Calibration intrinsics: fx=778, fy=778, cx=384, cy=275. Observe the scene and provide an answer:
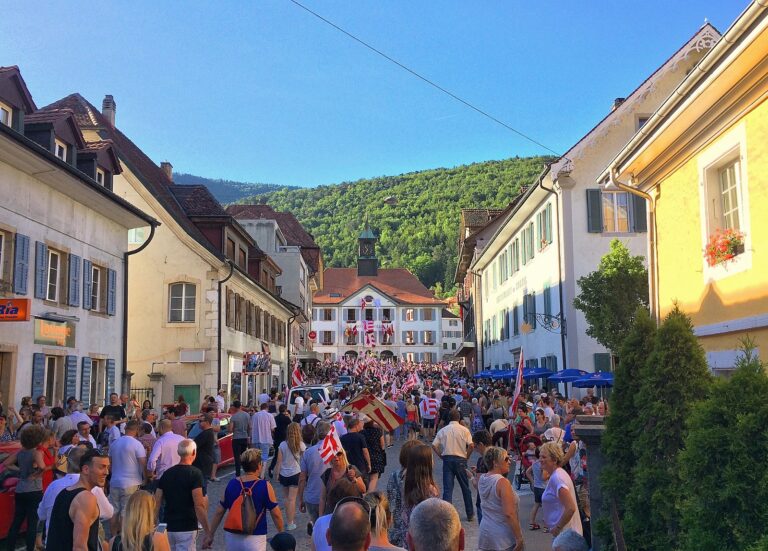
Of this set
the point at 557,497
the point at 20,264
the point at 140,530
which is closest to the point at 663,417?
the point at 557,497

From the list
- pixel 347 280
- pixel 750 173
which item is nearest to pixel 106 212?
pixel 750 173

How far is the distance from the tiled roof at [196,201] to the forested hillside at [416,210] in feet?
359

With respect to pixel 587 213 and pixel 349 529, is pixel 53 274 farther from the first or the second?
pixel 587 213

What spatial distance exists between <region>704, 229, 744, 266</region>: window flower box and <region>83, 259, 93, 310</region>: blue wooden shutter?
49.5 ft

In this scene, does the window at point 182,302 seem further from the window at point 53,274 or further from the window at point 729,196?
the window at point 729,196

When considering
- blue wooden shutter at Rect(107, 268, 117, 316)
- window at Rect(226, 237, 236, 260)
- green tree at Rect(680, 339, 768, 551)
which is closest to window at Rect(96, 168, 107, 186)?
blue wooden shutter at Rect(107, 268, 117, 316)

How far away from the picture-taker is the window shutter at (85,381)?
19109 mm

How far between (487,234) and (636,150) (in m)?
40.0

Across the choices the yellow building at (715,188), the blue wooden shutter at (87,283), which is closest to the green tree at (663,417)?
the yellow building at (715,188)

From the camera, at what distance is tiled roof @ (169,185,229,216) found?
3133 cm

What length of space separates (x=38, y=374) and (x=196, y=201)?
53.0 ft

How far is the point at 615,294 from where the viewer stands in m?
22.0

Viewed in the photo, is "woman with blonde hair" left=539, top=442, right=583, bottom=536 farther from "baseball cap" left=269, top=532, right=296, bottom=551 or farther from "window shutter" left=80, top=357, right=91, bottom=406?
"window shutter" left=80, top=357, right=91, bottom=406

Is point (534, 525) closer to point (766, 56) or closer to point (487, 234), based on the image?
point (766, 56)
